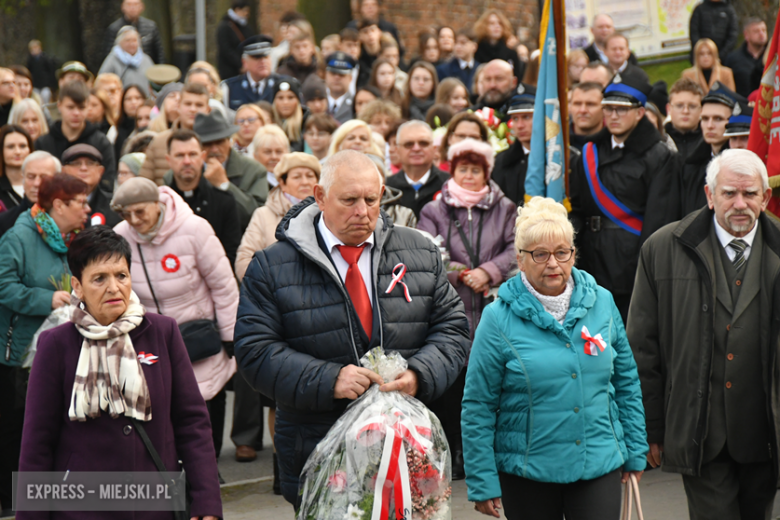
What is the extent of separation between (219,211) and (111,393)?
3.81m

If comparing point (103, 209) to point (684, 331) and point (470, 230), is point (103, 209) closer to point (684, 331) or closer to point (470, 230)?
point (470, 230)

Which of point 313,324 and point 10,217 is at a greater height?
point 10,217

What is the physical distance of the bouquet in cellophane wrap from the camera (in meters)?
3.90

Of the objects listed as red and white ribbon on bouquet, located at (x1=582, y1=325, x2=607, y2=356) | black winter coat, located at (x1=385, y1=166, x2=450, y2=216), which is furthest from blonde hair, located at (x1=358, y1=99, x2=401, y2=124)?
red and white ribbon on bouquet, located at (x1=582, y1=325, x2=607, y2=356)

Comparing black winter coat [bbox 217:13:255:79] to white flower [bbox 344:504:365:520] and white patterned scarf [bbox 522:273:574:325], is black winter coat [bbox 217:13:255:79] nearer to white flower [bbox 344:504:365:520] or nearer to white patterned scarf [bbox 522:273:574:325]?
white patterned scarf [bbox 522:273:574:325]

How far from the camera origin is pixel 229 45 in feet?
51.9

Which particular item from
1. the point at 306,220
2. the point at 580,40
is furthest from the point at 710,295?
the point at 580,40

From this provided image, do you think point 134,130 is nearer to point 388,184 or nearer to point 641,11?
point 388,184

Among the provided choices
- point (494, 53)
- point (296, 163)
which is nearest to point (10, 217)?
point (296, 163)

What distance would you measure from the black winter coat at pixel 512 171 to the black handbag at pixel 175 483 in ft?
14.8

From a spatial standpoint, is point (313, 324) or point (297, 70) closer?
point (313, 324)

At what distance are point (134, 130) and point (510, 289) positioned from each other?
8402mm

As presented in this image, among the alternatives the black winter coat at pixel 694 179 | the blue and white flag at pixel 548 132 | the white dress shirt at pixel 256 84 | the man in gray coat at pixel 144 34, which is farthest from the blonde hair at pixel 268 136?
the man in gray coat at pixel 144 34

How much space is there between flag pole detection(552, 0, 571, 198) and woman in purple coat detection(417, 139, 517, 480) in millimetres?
537
